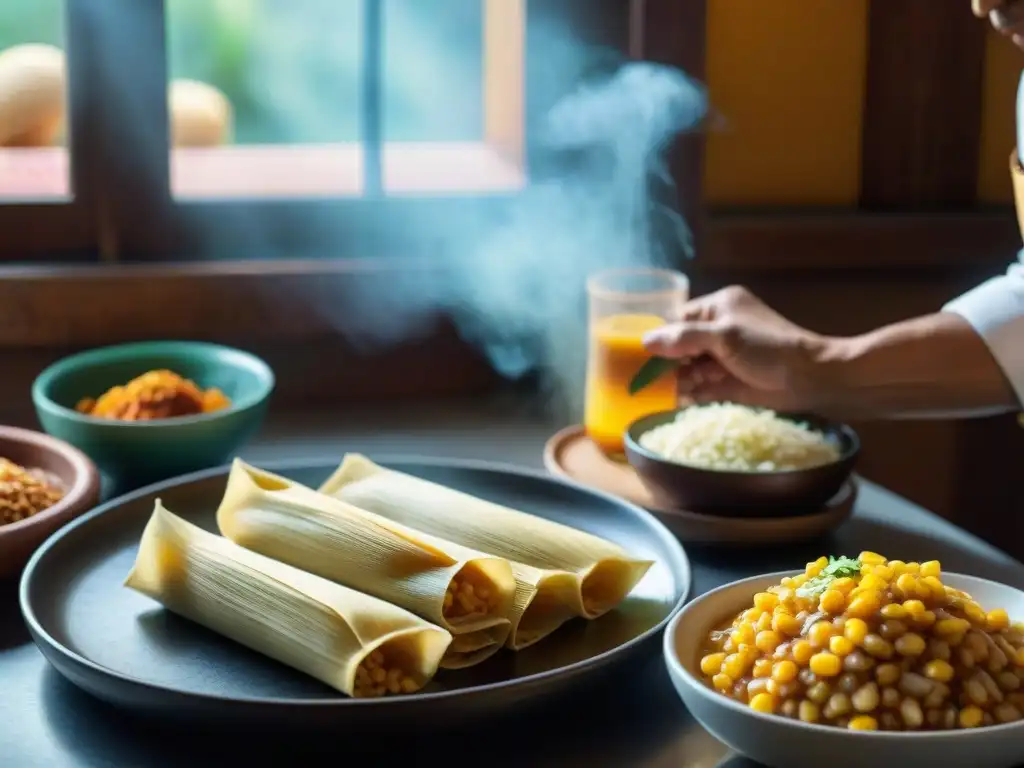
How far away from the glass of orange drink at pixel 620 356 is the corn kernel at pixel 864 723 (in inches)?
35.3

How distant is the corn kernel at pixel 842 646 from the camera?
3.16ft

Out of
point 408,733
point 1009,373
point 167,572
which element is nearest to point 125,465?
point 167,572

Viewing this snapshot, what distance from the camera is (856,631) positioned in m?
0.96

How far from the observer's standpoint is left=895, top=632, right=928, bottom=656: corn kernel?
3.14ft

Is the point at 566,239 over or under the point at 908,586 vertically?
over

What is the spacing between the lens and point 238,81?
2396 mm

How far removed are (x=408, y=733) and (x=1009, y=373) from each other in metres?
1.14

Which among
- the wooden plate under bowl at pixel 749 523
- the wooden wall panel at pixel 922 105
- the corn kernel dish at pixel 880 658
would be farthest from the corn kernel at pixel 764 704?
the wooden wall panel at pixel 922 105

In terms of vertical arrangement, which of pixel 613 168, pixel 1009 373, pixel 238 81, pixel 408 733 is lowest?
pixel 408 733

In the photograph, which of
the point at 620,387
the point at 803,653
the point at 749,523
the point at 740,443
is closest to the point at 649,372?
the point at 620,387

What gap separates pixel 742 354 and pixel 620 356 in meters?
0.17

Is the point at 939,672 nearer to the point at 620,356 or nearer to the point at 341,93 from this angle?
the point at 620,356

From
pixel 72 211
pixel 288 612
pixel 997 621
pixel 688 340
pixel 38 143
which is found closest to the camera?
pixel 997 621

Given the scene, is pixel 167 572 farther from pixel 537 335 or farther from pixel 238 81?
pixel 238 81
